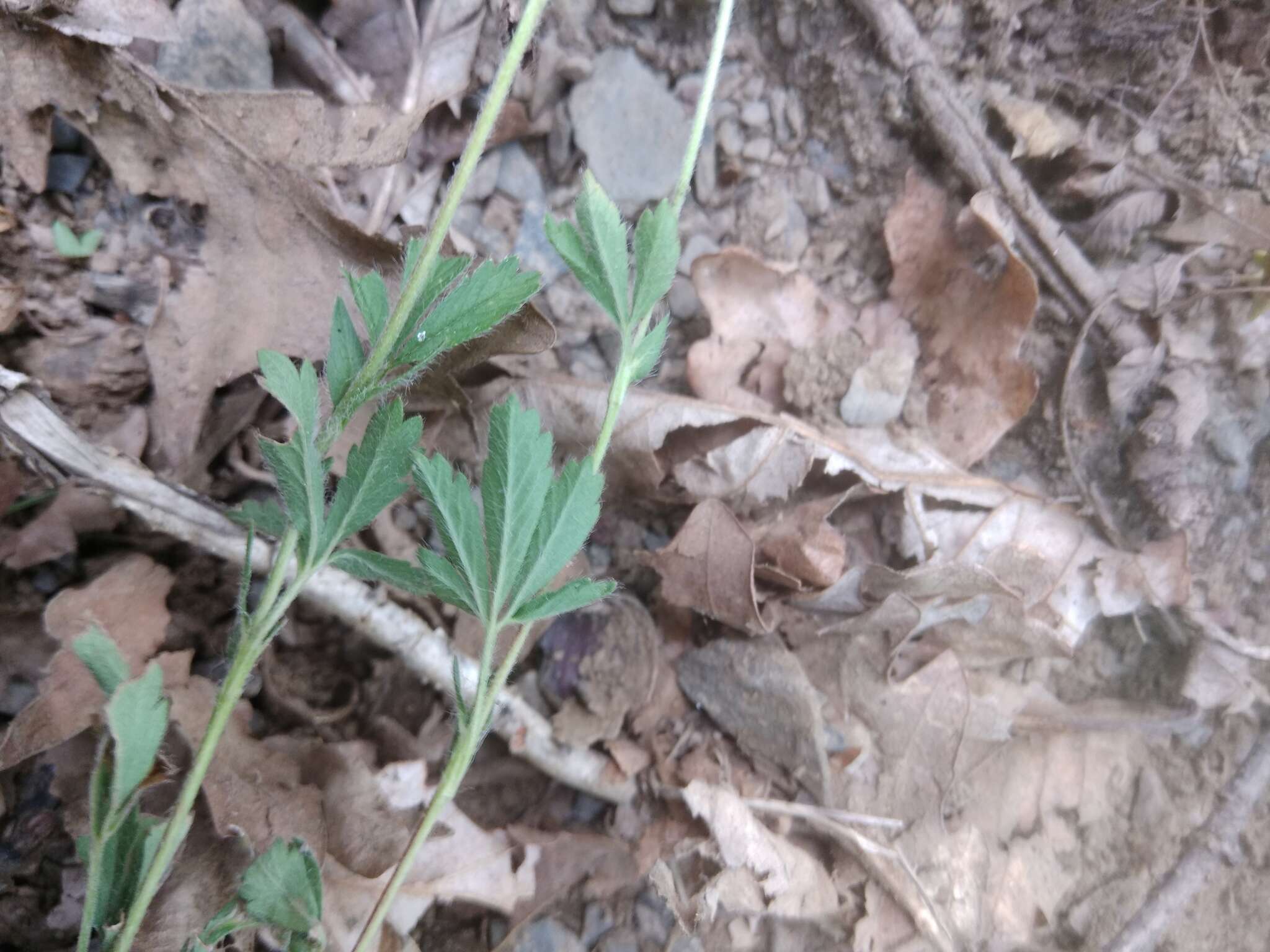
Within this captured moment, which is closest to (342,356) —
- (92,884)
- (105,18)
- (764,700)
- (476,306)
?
(476,306)

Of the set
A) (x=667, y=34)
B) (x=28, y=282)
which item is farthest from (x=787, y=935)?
(x=667, y=34)

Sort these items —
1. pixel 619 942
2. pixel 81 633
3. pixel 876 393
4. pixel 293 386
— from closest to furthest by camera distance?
1. pixel 293 386
2. pixel 81 633
3. pixel 619 942
4. pixel 876 393

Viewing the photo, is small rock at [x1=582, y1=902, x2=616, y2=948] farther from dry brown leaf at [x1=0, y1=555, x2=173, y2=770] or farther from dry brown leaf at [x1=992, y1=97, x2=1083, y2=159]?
dry brown leaf at [x1=992, y1=97, x2=1083, y2=159]

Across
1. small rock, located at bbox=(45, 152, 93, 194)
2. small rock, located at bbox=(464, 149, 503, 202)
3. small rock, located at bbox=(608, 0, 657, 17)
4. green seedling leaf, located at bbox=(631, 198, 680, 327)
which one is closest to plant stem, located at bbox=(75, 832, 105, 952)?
green seedling leaf, located at bbox=(631, 198, 680, 327)

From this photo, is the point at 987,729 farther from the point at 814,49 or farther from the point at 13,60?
the point at 13,60

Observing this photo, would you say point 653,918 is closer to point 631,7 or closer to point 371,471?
point 371,471

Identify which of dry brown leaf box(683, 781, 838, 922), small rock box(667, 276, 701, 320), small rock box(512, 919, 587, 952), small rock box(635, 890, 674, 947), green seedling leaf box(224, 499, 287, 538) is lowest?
small rock box(512, 919, 587, 952)

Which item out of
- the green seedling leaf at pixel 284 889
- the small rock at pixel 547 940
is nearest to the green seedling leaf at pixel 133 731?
the green seedling leaf at pixel 284 889
